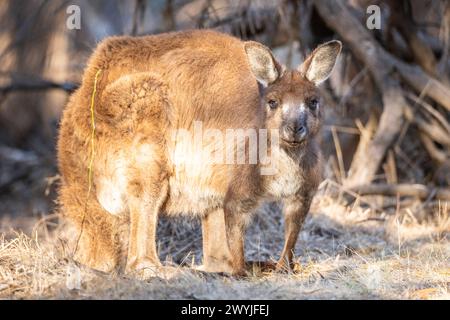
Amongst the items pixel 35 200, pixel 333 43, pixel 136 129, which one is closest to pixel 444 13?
→ pixel 333 43

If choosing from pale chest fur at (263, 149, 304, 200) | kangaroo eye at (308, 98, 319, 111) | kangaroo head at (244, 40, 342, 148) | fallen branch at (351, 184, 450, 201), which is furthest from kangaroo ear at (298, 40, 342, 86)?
fallen branch at (351, 184, 450, 201)

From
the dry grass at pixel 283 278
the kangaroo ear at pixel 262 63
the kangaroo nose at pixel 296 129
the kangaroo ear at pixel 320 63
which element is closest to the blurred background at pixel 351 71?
the dry grass at pixel 283 278

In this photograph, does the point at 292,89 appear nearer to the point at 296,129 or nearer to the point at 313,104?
the point at 313,104

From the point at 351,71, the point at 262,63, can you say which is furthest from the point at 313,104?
the point at 351,71

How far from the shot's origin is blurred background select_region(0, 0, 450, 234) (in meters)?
9.53

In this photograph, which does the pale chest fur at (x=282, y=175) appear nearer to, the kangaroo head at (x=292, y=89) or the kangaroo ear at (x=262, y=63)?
the kangaroo head at (x=292, y=89)

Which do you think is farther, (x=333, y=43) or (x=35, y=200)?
(x=35, y=200)

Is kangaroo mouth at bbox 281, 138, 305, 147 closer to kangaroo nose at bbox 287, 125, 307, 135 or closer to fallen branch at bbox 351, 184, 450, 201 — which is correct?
kangaroo nose at bbox 287, 125, 307, 135

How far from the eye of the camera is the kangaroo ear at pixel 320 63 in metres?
5.91

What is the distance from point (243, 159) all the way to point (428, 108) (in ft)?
13.1

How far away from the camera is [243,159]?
5.98m

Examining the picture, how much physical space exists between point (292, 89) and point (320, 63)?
0.30m

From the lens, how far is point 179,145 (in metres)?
6.34
